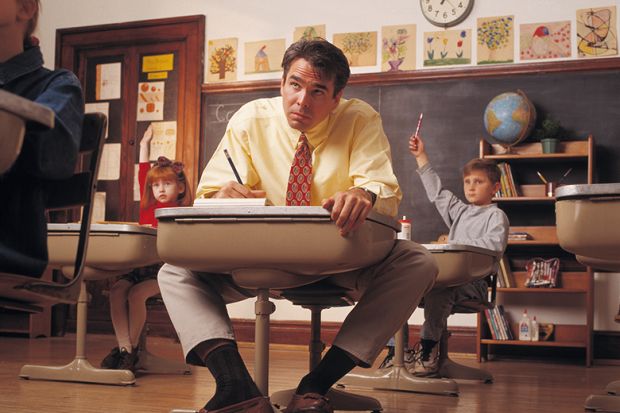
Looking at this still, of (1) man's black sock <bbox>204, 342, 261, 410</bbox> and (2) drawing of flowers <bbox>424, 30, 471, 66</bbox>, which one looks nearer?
(1) man's black sock <bbox>204, 342, 261, 410</bbox>

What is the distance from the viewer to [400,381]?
10.7ft

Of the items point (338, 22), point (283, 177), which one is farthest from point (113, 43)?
point (283, 177)

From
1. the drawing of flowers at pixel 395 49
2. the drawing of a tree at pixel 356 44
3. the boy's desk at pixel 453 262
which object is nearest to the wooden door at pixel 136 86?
the drawing of a tree at pixel 356 44

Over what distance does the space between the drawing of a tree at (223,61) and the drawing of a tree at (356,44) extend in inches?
34.7

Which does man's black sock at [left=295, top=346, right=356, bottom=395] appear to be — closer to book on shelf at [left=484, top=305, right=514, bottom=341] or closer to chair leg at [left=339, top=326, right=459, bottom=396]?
chair leg at [left=339, top=326, right=459, bottom=396]

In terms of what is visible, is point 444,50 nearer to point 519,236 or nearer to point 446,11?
point 446,11

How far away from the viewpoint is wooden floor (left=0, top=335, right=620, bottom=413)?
274cm

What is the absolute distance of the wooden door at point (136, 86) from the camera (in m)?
6.11

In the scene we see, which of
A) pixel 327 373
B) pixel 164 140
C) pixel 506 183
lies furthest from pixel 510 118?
pixel 327 373

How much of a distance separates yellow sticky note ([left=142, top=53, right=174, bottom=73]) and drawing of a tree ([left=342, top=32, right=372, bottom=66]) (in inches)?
56.0

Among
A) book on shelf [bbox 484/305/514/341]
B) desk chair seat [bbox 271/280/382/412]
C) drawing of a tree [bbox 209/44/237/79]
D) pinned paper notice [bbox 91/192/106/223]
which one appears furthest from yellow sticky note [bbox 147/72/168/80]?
desk chair seat [bbox 271/280/382/412]

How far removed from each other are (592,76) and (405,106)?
1.24 metres

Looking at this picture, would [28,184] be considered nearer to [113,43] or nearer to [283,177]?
[283,177]

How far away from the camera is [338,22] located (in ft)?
19.0
